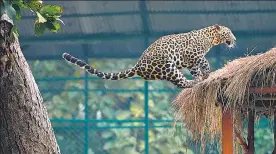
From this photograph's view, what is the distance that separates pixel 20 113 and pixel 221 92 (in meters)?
1.88

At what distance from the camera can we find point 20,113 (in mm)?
6305

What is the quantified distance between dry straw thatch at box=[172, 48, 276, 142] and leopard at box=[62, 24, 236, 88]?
13.7 inches

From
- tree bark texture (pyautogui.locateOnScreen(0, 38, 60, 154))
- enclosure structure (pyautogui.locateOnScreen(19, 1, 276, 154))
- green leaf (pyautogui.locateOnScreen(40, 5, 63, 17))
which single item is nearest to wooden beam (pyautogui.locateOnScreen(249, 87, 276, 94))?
tree bark texture (pyautogui.locateOnScreen(0, 38, 60, 154))

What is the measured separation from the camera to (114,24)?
13.3 metres

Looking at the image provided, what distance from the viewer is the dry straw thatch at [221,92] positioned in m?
7.30

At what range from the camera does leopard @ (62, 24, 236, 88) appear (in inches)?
338

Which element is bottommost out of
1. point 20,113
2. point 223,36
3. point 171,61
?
point 20,113

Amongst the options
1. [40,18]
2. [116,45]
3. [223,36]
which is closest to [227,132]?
[223,36]

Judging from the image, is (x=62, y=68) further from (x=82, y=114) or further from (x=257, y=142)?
(x=257, y=142)

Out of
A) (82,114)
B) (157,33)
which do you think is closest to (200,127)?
(157,33)

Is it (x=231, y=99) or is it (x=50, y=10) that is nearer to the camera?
(x=50, y=10)

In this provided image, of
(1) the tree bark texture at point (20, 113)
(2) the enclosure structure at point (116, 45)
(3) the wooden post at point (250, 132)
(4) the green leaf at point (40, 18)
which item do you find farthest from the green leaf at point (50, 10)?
(2) the enclosure structure at point (116, 45)

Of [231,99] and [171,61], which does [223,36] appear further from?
[231,99]

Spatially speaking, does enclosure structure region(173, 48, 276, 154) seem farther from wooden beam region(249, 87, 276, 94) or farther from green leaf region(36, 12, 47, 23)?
green leaf region(36, 12, 47, 23)
